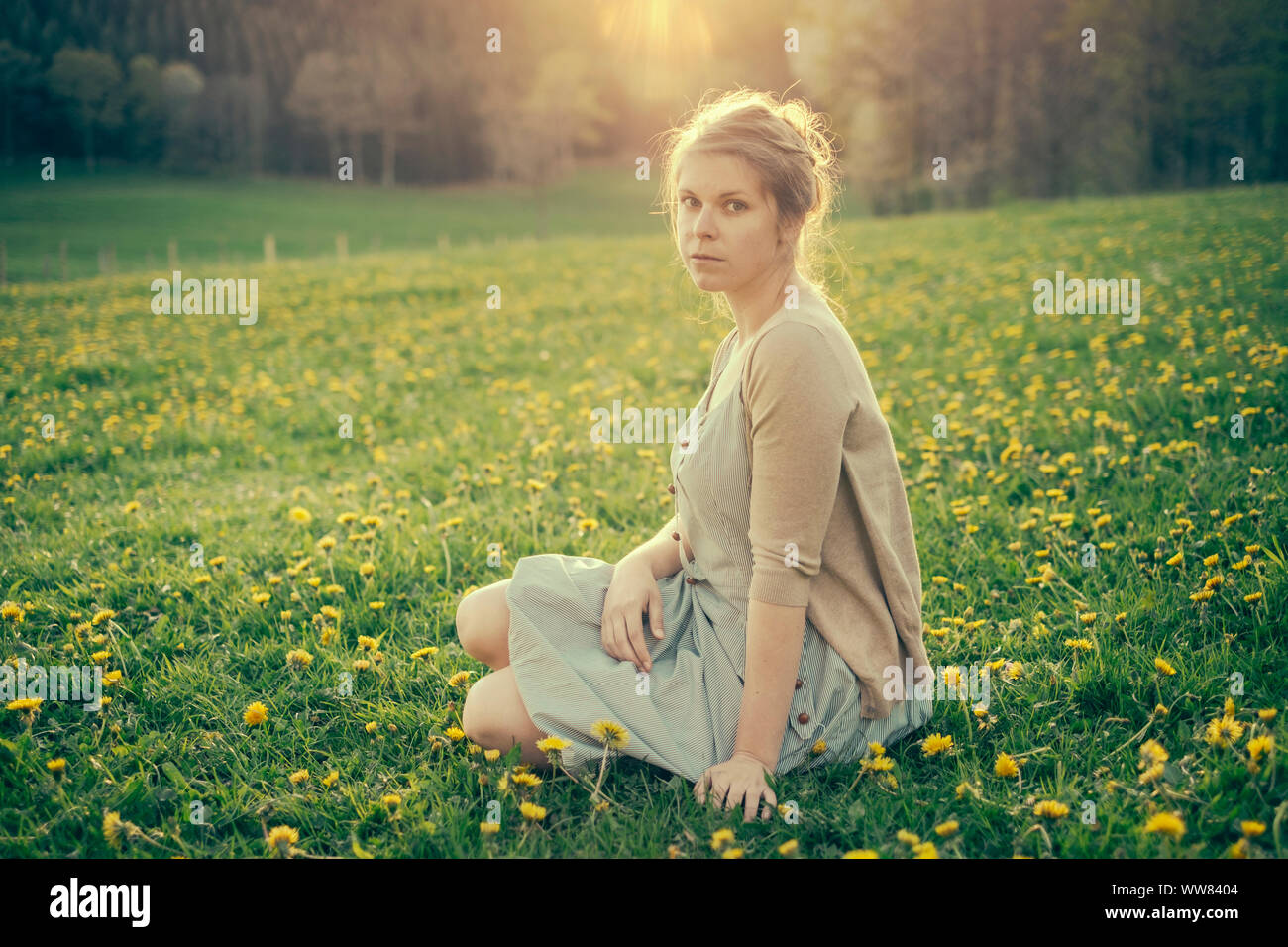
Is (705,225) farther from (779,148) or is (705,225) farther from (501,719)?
(501,719)

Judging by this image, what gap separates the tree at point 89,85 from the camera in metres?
42.8

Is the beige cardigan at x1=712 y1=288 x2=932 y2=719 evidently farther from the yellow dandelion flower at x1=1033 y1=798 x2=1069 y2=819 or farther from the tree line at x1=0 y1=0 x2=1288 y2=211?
the tree line at x1=0 y1=0 x2=1288 y2=211

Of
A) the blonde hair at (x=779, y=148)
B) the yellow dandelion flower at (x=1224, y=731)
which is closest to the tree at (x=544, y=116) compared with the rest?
the blonde hair at (x=779, y=148)

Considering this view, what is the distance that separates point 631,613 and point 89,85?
54165 mm

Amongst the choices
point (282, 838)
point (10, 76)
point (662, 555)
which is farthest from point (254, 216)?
point (282, 838)

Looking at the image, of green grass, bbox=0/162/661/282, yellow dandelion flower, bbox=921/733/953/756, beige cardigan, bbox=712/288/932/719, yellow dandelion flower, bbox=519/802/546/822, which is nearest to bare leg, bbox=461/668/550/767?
yellow dandelion flower, bbox=519/802/546/822

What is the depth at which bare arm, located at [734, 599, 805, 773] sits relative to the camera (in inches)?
74.5

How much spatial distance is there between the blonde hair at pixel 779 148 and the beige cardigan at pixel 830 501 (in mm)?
228

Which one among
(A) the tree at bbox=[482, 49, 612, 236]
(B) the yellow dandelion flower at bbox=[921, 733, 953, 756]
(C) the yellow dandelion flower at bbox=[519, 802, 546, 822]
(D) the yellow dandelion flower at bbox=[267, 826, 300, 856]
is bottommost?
(D) the yellow dandelion flower at bbox=[267, 826, 300, 856]

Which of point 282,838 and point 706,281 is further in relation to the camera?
point 706,281

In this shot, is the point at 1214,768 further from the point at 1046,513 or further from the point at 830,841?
the point at 1046,513

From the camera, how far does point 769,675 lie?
1903mm

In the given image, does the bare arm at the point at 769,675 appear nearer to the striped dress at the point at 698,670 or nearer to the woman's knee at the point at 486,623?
the striped dress at the point at 698,670
